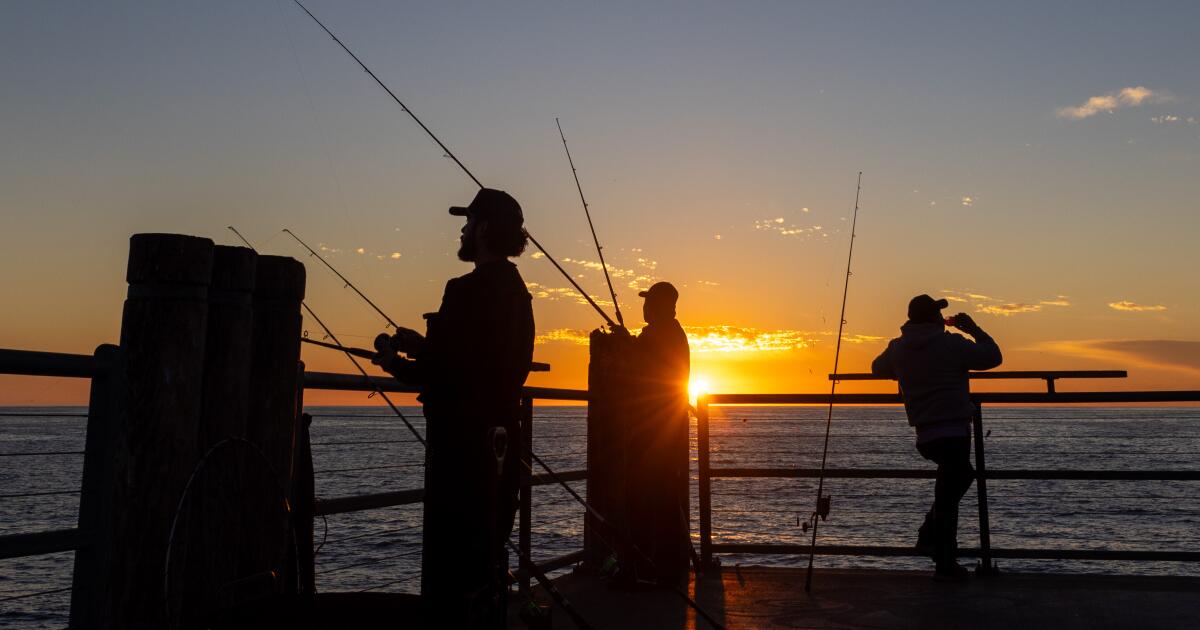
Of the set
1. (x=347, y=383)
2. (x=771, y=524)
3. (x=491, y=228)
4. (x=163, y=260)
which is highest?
(x=491, y=228)

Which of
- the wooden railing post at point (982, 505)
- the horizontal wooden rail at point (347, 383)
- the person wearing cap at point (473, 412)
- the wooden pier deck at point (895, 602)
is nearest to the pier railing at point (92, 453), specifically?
the person wearing cap at point (473, 412)

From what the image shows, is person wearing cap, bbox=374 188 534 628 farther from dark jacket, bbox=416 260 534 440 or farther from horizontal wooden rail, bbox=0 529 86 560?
horizontal wooden rail, bbox=0 529 86 560

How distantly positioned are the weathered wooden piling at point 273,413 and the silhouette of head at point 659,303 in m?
3.01

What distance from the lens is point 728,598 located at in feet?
18.6

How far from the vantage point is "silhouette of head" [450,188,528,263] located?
3.45 metres

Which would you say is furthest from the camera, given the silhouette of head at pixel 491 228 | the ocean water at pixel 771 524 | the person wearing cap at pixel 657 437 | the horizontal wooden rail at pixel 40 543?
the ocean water at pixel 771 524

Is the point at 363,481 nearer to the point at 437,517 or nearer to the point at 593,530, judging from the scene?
the point at 593,530

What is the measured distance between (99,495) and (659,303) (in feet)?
12.5

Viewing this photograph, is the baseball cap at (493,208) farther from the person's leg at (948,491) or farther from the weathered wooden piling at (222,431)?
the person's leg at (948,491)

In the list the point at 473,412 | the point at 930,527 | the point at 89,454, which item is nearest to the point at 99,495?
the point at 89,454

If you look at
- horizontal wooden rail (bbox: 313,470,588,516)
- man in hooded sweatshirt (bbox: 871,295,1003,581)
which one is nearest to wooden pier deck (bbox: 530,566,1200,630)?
man in hooded sweatshirt (bbox: 871,295,1003,581)

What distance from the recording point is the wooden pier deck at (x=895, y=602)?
4.95 m

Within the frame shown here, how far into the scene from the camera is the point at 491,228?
3.44 meters

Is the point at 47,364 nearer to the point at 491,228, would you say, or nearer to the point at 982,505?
the point at 491,228
